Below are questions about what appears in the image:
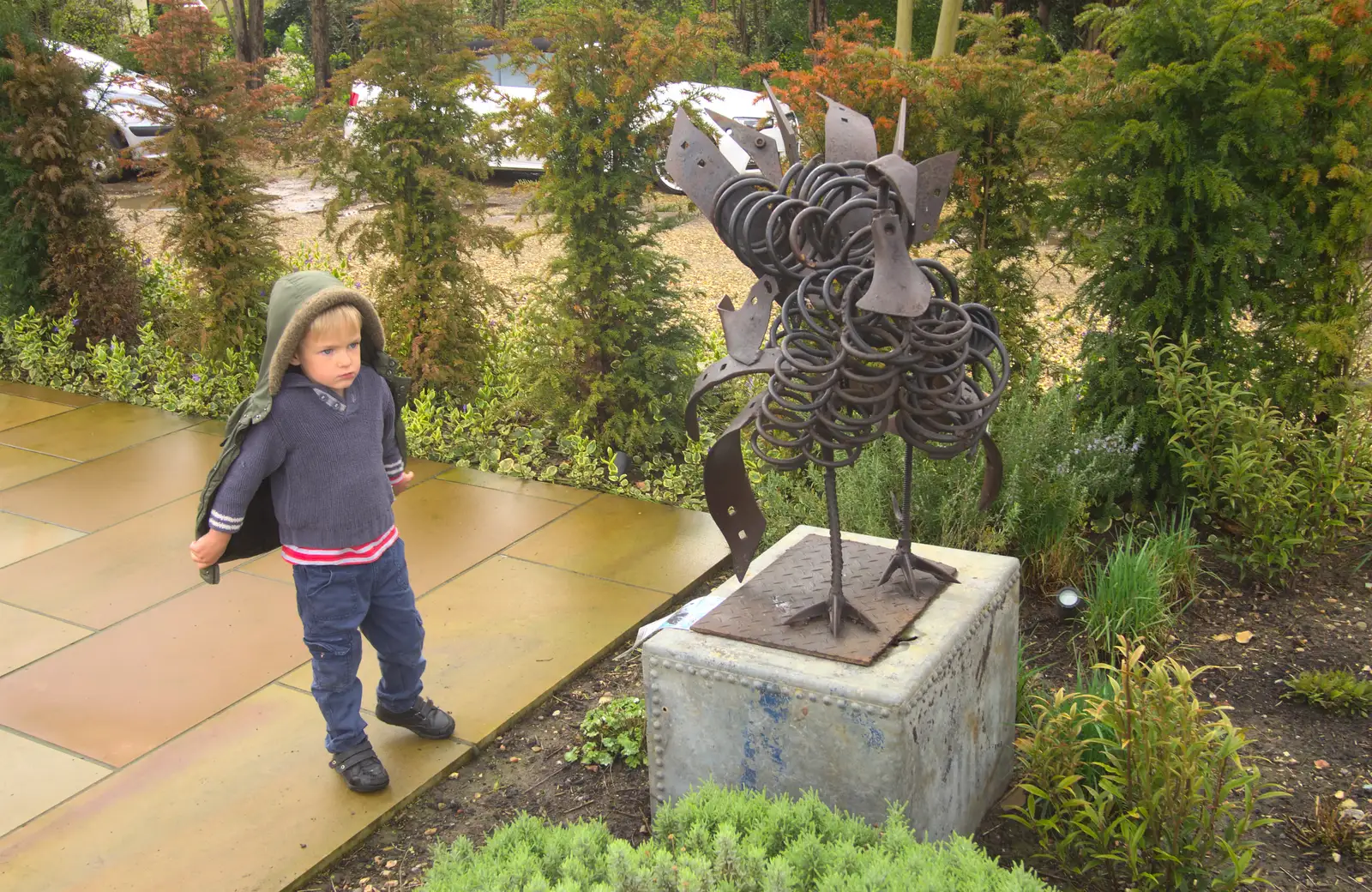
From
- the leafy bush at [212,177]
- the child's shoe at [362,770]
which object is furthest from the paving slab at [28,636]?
the leafy bush at [212,177]

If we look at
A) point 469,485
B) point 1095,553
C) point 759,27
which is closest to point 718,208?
point 1095,553

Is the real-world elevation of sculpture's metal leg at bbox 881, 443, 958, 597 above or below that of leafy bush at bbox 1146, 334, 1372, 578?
above

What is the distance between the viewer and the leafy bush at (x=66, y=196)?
24.2 ft

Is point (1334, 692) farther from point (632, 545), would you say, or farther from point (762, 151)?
point (632, 545)

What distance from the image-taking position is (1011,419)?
4.74 meters

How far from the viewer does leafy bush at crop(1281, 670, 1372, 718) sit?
3688 mm

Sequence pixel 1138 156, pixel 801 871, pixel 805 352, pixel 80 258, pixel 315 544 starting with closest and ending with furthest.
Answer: pixel 801 871
pixel 805 352
pixel 315 544
pixel 1138 156
pixel 80 258

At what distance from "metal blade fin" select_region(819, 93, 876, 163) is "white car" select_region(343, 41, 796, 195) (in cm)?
17

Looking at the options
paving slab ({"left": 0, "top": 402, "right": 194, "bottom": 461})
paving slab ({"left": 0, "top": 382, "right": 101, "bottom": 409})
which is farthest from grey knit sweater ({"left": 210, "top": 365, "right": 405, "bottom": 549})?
paving slab ({"left": 0, "top": 382, "right": 101, "bottom": 409})

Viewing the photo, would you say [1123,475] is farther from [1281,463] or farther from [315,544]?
[315,544]

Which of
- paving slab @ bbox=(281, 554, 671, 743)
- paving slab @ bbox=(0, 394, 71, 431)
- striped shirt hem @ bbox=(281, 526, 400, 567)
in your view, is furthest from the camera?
paving slab @ bbox=(0, 394, 71, 431)

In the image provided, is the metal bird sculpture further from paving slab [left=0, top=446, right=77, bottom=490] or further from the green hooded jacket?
paving slab [left=0, top=446, right=77, bottom=490]

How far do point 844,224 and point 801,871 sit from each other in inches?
61.2

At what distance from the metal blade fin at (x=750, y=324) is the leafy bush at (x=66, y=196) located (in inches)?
245
